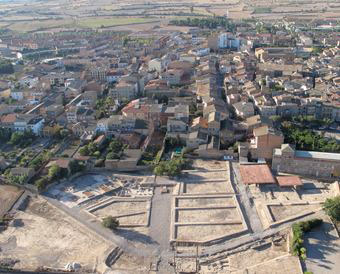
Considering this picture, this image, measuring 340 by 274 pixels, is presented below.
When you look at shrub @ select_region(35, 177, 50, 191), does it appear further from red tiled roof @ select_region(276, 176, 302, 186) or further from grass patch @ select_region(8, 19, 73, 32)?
grass patch @ select_region(8, 19, 73, 32)

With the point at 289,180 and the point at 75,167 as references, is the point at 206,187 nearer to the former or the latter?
the point at 289,180

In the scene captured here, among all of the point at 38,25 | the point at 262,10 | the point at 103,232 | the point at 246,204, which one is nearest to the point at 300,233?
the point at 246,204


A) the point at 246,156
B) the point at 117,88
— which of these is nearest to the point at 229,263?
the point at 246,156

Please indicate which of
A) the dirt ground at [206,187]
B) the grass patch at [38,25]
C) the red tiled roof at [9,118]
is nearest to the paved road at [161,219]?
the dirt ground at [206,187]

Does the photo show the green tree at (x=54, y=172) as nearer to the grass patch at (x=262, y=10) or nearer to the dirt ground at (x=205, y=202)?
the dirt ground at (x=205, y=202)

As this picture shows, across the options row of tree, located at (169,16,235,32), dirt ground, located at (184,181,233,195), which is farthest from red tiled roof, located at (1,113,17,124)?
row of tree, located at (169,16,235,32)

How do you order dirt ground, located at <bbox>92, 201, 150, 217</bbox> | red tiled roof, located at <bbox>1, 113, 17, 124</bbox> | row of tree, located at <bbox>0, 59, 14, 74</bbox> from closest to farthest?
1. dirt ground, located at <bbox>92, 201, 150, 217</bbox>
2. red tiled roof, located at <bbox>1, 113, 17, 124</bbox>
3. row of tree, located at <bbox>0, 59, 14, 74</bbox>

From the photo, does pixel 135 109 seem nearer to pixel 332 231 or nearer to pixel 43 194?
pixel 43 194
